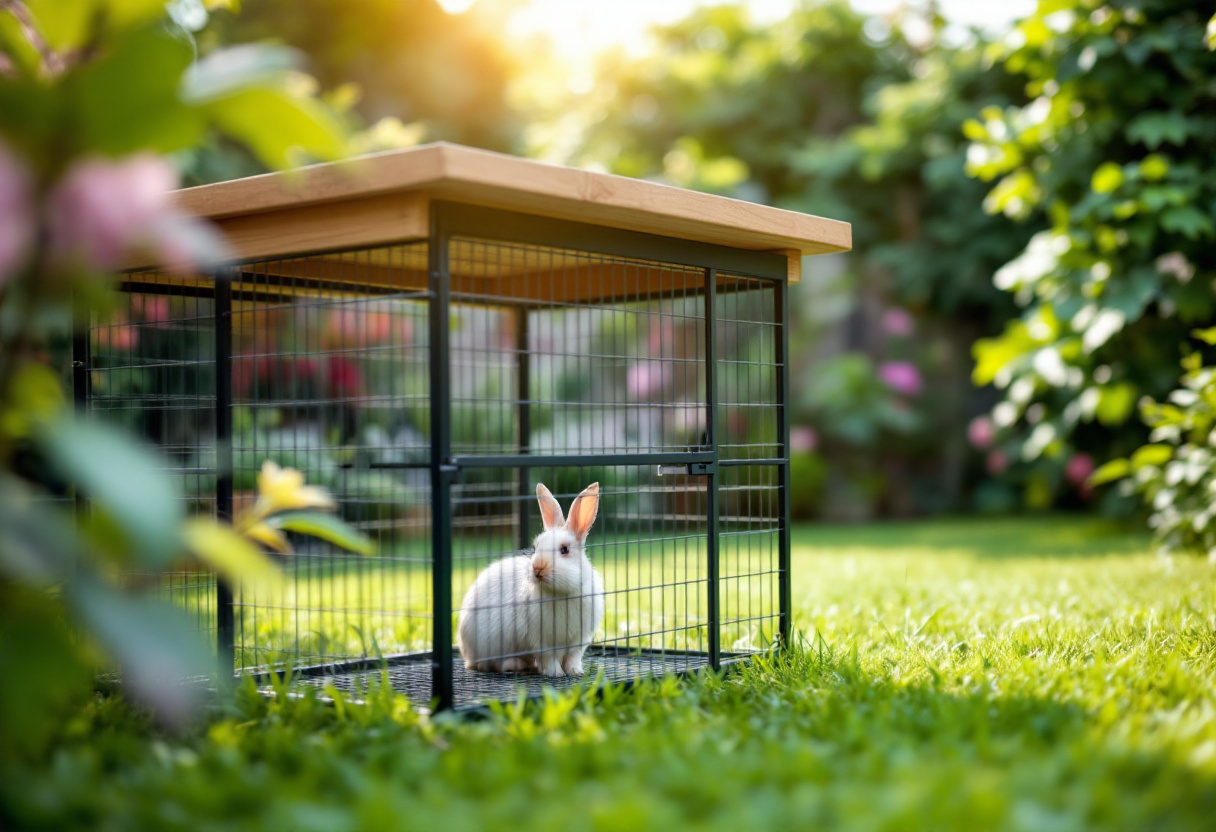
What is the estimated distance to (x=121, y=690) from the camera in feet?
10.2

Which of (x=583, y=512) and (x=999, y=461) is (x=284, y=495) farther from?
(x=999, y=461)

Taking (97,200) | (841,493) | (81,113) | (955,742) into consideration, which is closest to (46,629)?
(97,200)

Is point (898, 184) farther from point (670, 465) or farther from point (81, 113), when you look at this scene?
point (81, 113)

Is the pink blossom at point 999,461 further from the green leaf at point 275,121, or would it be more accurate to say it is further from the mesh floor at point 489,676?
the green leaf at point 275,121

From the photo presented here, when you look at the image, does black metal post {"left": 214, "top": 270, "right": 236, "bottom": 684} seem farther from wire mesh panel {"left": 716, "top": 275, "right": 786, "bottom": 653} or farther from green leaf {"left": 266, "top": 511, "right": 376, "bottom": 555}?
wire mesh panel {"left": 716, "top": 275, "right": 786, "bottom": 653}

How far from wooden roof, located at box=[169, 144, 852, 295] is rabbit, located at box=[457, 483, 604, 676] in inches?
37.4

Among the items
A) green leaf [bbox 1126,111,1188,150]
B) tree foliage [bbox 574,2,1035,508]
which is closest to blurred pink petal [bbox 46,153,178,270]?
green leaf [bbox 1126,111,1188,150]

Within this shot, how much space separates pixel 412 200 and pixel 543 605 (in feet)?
4.48

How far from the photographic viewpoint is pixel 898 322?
33.6 ft

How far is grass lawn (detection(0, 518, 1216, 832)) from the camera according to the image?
1878 millimetres

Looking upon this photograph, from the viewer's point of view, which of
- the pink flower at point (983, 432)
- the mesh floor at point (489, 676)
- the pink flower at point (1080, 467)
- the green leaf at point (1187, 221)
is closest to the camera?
the mesh floor at point (489, 676)

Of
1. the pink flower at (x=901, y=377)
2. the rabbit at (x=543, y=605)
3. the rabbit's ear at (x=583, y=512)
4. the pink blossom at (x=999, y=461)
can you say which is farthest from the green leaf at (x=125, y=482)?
the pink blossom at (x=999, y=461)

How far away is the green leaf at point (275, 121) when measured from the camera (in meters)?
1.97

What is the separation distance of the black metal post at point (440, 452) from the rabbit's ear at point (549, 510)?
2.59ft
